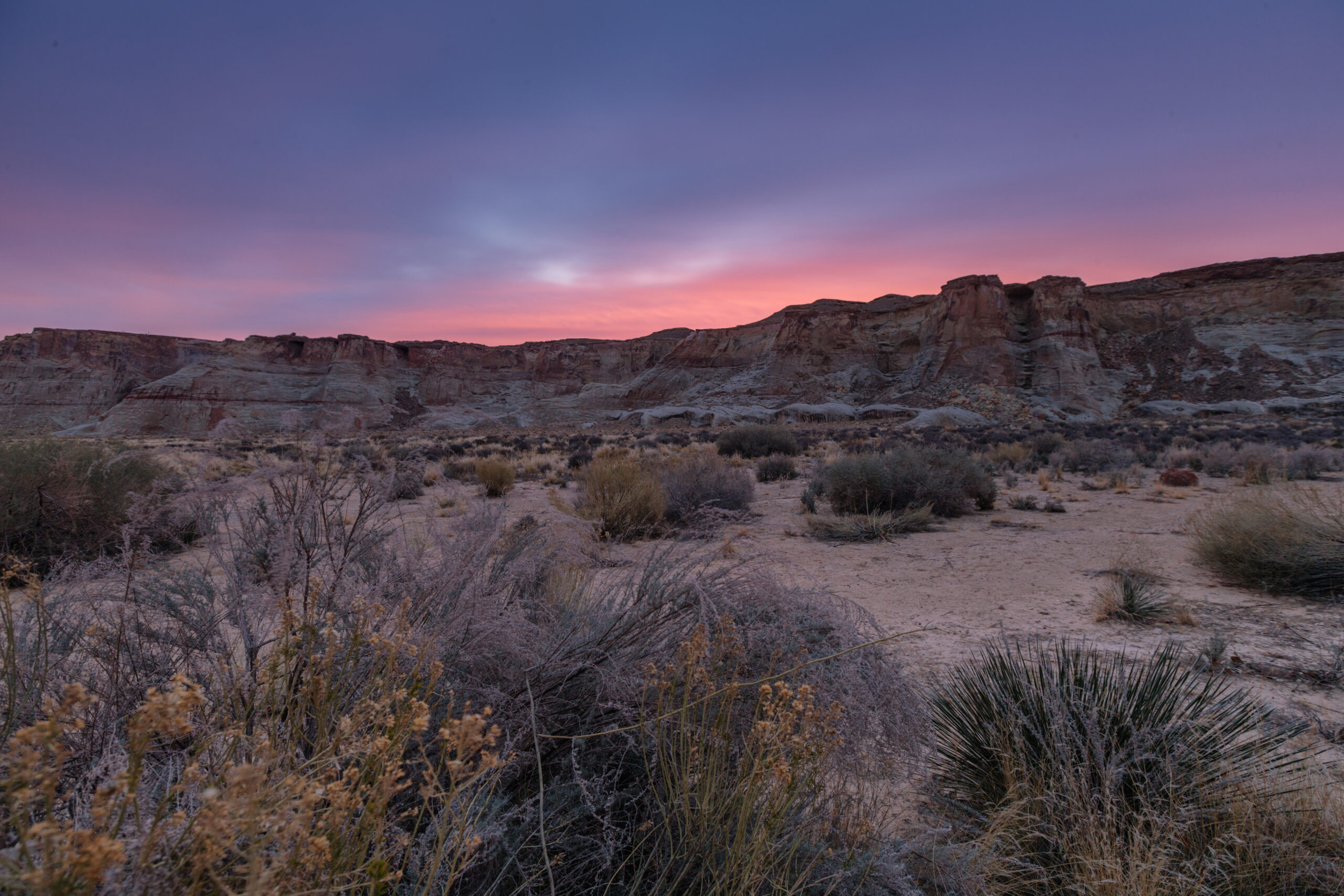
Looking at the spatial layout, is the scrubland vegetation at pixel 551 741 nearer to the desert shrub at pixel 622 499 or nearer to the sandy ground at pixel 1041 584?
the sandy ground at pixel 1041 584

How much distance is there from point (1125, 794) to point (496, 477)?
36.0 feet

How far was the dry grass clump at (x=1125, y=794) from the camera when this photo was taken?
1691 millimetres

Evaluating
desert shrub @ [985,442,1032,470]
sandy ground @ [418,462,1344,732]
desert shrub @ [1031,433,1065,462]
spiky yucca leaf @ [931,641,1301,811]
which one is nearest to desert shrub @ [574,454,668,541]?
sandy ground @ [418,462,1344,732]

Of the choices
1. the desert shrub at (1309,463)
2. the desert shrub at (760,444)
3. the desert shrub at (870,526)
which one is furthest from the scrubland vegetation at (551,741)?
the desert shrub at (760,444)

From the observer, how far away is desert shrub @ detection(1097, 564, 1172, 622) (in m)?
4.58

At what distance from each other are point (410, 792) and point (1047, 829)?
6.85ft

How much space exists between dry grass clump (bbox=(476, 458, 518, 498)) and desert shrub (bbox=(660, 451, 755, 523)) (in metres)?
3.59

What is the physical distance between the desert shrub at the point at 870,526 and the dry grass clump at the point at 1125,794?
543cm

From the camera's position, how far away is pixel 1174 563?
6.23 metres

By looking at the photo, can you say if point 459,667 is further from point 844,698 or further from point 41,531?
point 41,531

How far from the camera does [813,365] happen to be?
6016 centimetres

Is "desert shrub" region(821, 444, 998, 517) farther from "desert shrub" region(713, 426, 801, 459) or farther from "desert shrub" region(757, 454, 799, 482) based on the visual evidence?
"desert shrub" region(713, 426, 801, 459)

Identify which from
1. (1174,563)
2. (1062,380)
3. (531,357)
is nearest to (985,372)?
(1062,380)

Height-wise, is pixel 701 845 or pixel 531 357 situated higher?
pixel 531 357
